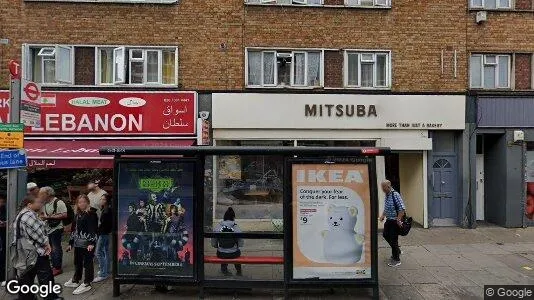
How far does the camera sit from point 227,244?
20.2 ft

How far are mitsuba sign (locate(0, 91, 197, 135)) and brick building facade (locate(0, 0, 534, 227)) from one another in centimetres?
33

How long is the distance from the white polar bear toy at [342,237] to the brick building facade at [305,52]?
17.0ft

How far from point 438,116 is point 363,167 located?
610 centimetres

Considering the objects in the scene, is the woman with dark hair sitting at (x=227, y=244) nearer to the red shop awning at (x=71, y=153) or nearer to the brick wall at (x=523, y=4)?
the red shop awning at (x=71, y=153)

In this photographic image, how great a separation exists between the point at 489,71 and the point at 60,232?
36.9 ft

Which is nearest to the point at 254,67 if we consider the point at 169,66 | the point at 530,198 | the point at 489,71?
the point at 169,66

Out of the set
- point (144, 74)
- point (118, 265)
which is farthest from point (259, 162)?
point (144, 74)

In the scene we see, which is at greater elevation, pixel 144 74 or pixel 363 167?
pixel 144 74

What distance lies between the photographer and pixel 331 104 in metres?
10.9

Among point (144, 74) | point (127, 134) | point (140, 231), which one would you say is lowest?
point (140, 231)

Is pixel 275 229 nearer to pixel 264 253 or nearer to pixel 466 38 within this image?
pixel 264 253

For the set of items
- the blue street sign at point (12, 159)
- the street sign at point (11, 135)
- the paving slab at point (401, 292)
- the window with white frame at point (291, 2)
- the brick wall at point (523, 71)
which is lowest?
the paving slab at point (401, 292)

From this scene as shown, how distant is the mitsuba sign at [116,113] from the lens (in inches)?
420

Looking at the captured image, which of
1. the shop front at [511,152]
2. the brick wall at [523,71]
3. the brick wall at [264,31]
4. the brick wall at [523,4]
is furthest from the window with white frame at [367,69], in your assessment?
the brick wall at [523,4]
